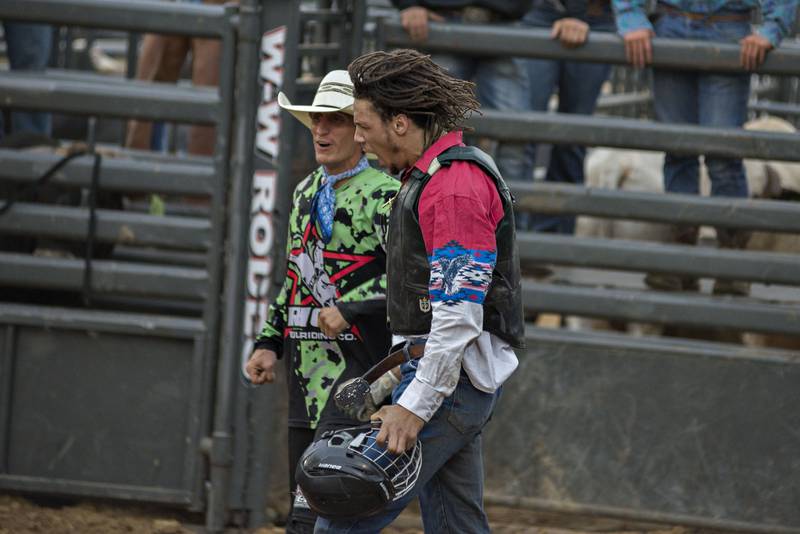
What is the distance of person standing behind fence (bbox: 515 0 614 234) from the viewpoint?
21.6ft

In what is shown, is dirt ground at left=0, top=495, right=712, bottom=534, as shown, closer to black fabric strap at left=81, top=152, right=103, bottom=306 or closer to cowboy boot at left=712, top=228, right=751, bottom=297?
black fabric strap at left=81, top=152, right=103, bottom=306

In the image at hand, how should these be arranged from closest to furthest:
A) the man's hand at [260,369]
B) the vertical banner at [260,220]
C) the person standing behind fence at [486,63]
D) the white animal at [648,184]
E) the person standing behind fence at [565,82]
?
1. the man's hand at [260,369]
2. the vertical banner at [260,220]
3. the person standing behind fence at [486,63]
4. the person standing behind fence at [565,82]
5. the white animal at [648,184]

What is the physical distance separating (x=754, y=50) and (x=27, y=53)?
4279mm

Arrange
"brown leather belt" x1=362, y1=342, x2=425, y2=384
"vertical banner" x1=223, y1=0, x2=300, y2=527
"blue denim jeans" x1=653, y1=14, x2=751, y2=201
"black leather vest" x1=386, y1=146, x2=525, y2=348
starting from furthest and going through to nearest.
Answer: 1. "blue denim jeans" x1=653, y1=14, x2=751, y2=201
2. "vertical banner" x1=223, y1=0, x2=300, y2=527
3. "brown leather belt" x1=362, y1=342, x2=425, y2=384
4. "black leather vest" x1=386, y1=146, x2=525, y2=348

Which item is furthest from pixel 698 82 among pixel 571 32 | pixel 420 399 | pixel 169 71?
pixel 169 71

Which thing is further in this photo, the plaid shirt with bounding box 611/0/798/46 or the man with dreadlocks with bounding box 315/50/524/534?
the plaid shirt with bounding box 611/0/798/46

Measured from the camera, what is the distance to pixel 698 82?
5949 millimetres

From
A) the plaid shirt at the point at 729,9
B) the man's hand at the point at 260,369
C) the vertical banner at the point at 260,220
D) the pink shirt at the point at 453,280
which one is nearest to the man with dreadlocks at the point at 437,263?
the pink shirt at the point at 453,280

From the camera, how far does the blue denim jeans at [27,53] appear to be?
7391 mm

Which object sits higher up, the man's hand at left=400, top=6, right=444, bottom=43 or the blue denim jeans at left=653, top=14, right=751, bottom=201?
the man's hand at left=400, top=6, right=444, bottom=43

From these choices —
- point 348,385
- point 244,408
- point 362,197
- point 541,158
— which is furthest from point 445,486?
point 541,158

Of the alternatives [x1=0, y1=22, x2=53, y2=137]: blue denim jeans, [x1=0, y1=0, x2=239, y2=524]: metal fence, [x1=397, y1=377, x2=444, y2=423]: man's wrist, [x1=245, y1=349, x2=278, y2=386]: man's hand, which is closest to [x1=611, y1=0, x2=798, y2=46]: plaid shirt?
[x1=0, y1=0, x2=239, y2=524]: metal fence

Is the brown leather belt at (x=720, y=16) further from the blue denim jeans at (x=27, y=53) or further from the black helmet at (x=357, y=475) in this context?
the blue denim jeans at (x=27, y=53)

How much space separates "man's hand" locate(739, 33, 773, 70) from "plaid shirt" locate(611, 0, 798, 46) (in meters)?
0.03
